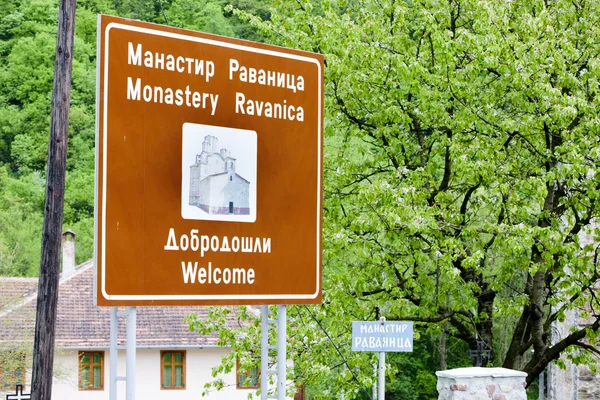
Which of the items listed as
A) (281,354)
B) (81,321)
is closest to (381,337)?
(281,354)

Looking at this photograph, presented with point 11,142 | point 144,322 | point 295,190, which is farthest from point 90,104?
point 295,190

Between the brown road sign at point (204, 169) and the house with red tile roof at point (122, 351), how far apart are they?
3003cm

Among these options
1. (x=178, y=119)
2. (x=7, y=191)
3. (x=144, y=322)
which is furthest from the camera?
(x=7, y=191)

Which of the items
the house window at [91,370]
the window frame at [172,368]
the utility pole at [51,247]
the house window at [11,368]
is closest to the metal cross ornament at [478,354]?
the utility pole at [51,247]

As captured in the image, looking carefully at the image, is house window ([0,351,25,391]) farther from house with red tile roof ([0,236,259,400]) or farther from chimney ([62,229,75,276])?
chimney ([62,229,75,276])

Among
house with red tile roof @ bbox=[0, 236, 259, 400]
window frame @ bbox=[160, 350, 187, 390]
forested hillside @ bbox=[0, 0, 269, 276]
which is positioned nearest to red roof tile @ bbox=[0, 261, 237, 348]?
house with red tile roof @ bbox=[0, 236, 259, 400]

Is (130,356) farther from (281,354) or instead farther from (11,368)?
(11,368)

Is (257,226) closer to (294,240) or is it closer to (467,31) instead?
(294,240)

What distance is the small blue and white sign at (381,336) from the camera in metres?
10.6

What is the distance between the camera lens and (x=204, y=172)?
24.0ft

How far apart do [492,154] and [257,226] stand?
8.61 m

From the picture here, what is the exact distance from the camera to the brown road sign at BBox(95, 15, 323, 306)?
700 cm

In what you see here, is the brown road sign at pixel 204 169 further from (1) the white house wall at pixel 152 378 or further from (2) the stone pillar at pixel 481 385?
(1) the white house wall at pixel 152 378

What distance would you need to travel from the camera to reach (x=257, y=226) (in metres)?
7.79
